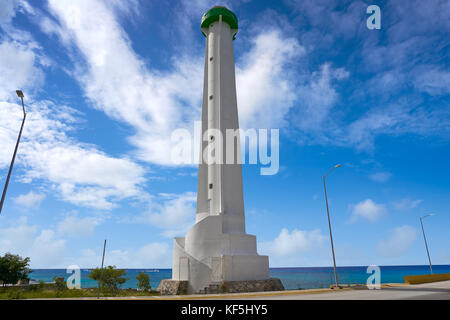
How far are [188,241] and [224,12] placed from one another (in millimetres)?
25591

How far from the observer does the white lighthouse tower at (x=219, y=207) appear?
22.4 metres

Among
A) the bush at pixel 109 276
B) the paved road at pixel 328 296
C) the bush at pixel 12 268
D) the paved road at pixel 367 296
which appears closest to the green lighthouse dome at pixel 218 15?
the bush at pixel 109 276

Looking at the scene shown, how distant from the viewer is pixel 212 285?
2109 centimetres

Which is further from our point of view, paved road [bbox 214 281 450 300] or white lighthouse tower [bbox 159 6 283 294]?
white lighthouse tower [bbox 159 6 283 294]

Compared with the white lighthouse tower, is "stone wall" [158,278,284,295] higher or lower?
lower

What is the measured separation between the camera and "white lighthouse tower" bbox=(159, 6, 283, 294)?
73.5ft

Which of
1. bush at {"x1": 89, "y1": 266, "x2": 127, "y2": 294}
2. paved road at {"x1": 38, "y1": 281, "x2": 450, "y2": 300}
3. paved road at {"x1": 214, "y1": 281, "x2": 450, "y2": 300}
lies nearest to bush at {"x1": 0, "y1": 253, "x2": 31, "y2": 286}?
bush at {"x1": 89, "y1": 266, "x2": 127, "y2": 294}

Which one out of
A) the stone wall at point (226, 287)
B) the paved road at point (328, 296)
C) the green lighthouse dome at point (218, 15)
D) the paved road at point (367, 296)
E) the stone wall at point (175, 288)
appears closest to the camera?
the paved road at point (367, 296)

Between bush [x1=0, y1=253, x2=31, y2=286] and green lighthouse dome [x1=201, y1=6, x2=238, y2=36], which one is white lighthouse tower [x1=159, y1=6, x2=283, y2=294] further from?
bush [x1=0, y1=253, x2=31, y2=286]

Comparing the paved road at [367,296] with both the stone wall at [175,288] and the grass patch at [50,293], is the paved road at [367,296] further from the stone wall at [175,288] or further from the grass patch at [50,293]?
the grass patch at [50,293]

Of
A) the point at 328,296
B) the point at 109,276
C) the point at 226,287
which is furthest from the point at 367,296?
the point at 109,276

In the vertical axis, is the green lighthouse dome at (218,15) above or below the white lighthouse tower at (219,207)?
above
